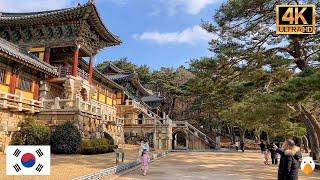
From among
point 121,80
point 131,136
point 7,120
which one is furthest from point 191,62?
point 121,80

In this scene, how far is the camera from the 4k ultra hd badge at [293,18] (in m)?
13.1

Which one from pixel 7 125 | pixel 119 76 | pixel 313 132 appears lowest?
pixel 313 132

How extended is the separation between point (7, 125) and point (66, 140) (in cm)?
382

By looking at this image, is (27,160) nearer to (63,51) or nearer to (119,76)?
(63,51)

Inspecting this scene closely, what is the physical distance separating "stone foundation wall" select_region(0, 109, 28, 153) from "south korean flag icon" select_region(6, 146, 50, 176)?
52.1 feet

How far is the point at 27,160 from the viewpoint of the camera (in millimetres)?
7461

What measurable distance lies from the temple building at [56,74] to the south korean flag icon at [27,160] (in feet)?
52.2

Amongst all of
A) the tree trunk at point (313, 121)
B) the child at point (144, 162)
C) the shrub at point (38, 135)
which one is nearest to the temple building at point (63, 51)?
the shrub at point (38, 135)

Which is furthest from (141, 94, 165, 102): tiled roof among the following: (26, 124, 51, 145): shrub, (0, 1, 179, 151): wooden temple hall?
(26, 124, 51, 145): shrub

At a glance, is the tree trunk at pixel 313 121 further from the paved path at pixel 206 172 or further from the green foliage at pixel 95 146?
the green foliage at pixel 95 146

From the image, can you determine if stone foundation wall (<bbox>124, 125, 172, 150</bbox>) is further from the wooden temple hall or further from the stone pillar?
the stone pillar

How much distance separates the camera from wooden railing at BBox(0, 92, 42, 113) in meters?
22.1

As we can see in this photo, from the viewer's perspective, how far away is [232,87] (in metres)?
22.8

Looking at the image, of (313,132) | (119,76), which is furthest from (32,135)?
(119,76)
